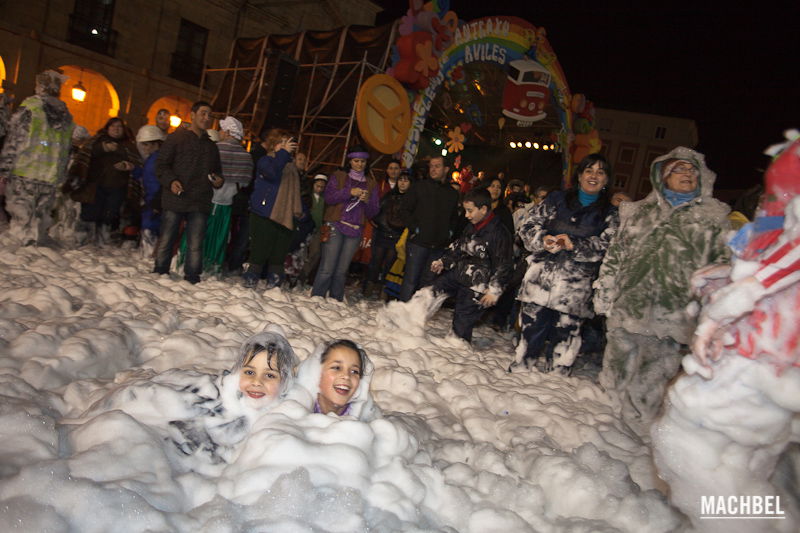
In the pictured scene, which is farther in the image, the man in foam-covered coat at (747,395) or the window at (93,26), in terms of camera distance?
the window at (93,26)

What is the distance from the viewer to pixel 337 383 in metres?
2.58

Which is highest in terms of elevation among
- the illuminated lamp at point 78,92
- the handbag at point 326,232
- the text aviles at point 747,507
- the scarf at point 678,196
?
the illuminated lamp at point 78,92

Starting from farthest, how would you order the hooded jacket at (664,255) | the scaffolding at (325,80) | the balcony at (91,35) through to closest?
the balcony at (91,35) < the scaffolding at (325,80) < the hooded jacket at (664,255)

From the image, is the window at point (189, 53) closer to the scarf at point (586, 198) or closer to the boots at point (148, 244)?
the boots at point (148, 244)

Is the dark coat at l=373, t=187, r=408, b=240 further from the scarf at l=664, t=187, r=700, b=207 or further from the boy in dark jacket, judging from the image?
the scarf at l=664, t=187, r=700, b=207

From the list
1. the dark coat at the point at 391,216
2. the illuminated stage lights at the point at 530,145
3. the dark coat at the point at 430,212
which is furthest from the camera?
the illuminated stage lights at the point at 530,145

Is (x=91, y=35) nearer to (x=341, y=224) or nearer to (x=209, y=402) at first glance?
(x=341, y=224)

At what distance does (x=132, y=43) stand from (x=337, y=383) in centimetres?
2045

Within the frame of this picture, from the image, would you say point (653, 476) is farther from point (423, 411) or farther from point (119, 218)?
point (119, 218)

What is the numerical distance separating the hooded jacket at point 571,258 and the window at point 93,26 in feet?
63.0

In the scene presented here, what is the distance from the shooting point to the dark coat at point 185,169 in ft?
17.5

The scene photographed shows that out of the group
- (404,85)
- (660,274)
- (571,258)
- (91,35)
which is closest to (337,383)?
(660,274)

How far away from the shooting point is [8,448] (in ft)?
6.36

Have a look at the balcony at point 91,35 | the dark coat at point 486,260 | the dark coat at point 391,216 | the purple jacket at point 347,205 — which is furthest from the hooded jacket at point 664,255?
the balcony at point 91,35
